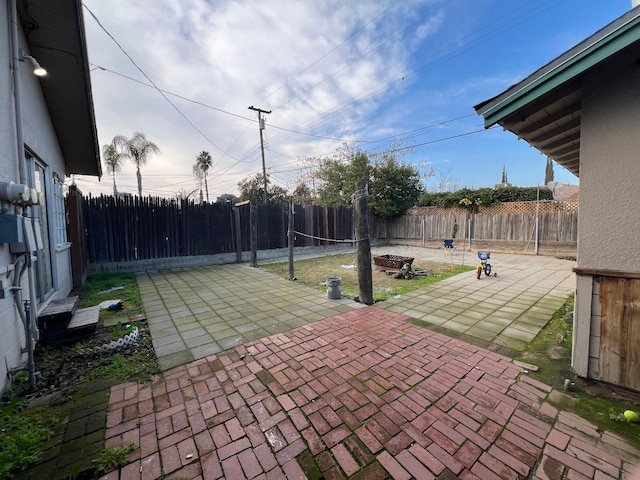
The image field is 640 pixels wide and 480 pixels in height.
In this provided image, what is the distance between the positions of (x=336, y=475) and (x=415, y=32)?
12.4 meters

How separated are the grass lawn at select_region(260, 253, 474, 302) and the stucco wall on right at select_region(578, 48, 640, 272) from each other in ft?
9.64

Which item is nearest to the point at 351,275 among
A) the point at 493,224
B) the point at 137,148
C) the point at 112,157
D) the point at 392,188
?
the point at 493,224

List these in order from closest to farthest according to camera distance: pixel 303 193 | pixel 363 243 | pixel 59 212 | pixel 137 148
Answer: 1. pixel 363 243
2. pixel 59 212
3. pixel 137 148
4. pixel 303 193

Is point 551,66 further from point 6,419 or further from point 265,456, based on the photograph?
point 6,419

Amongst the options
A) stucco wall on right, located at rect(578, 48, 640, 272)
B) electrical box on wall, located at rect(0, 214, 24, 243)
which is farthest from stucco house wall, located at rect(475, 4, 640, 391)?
electrical box on wall, located at rect(0, 214, 24, 243)

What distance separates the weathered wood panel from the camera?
6.67ft

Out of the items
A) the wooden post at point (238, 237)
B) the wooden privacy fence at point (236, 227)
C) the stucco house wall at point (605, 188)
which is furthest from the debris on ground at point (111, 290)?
the stucco house wall at point (605, 188)

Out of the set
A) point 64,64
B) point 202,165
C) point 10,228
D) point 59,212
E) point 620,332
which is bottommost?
point 620,332

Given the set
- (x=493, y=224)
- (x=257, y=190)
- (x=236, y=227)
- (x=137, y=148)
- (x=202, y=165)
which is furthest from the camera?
(x=202, y=165)

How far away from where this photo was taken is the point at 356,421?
182 cm

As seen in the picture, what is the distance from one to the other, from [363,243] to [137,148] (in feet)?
73.5

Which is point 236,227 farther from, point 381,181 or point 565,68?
point 381,181

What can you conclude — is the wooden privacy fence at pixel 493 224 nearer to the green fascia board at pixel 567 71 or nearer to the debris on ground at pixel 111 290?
the green fascia board at pixel 567 71

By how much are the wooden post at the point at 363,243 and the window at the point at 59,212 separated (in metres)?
5.39
